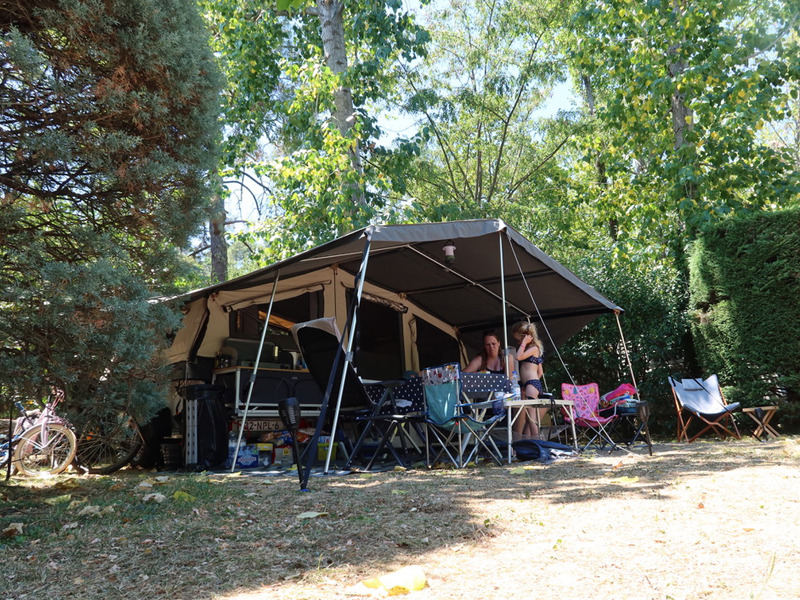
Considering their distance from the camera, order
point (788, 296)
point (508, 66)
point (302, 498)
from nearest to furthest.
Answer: point (302, 498)
point (788, 296)
point (508, 66)

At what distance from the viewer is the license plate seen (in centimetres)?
663

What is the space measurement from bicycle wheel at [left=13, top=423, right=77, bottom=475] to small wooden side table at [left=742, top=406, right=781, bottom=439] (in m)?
6.61

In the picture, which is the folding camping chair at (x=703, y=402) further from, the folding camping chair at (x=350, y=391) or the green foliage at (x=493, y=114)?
the green foliage at (x=493, y=114)

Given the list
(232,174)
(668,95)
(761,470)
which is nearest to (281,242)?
(232,174)

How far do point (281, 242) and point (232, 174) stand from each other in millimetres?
2887

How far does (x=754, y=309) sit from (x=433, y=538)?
6.31 m

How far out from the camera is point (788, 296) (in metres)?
7.30

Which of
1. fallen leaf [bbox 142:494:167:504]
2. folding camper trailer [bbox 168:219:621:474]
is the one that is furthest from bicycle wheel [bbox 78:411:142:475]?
fallen leaf [bbox 142:494:167:504]

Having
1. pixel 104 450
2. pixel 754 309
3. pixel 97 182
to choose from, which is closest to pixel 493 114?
pixel 754 309

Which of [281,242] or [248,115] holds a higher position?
[248,115]

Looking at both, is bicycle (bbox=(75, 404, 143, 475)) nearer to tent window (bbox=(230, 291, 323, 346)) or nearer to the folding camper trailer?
the folding camper trailer

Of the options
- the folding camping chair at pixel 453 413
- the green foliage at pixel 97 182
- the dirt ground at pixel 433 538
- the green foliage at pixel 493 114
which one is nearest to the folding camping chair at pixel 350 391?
the folding camping chair at pixel 453 413

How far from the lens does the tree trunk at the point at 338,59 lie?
9359 mm

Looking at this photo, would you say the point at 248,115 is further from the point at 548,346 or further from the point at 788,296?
the point at 788,296
